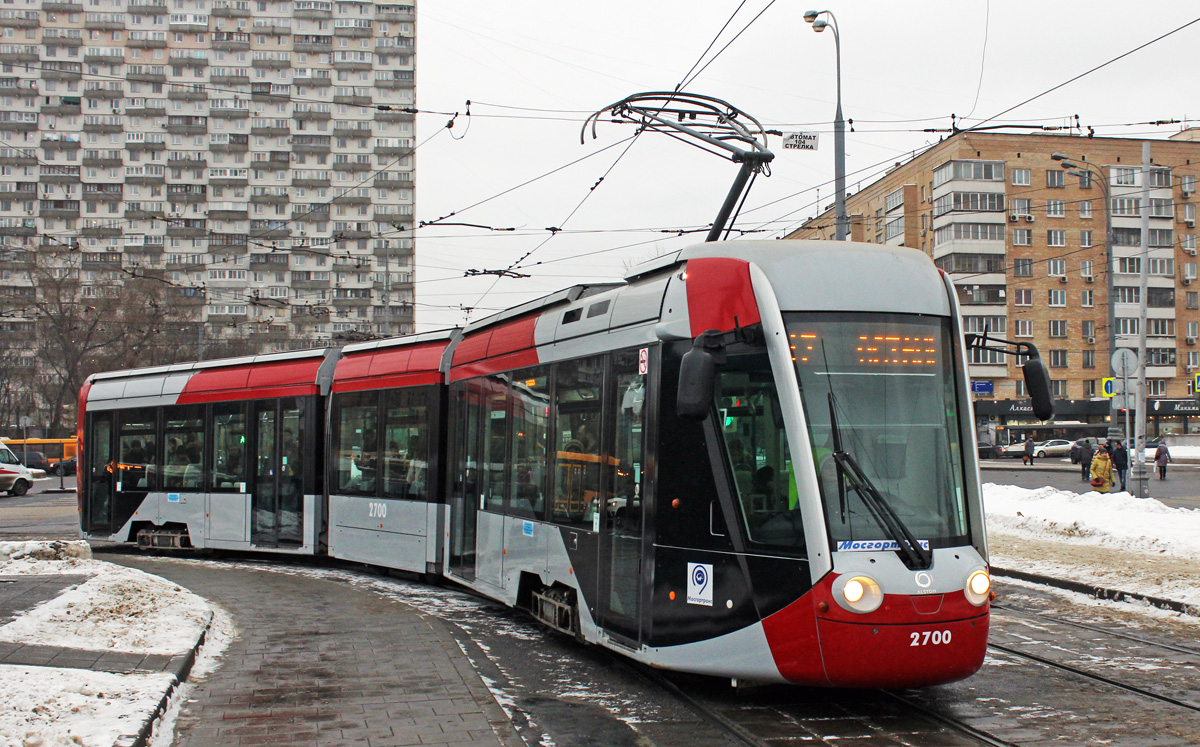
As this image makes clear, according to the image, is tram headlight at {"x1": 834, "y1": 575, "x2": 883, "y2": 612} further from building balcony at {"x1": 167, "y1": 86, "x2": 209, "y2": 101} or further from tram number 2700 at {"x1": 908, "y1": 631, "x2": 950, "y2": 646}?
building balcony at {"x1": 167, "y1": 86, "x2": 209, "y2": 101}

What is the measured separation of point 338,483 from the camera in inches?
586

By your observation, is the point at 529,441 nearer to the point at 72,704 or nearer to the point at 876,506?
the point at 876,506

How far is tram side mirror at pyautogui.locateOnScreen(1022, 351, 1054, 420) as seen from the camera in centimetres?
729

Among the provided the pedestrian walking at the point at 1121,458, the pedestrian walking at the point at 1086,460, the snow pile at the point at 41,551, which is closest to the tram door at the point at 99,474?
the snow pile at the point at 41,551

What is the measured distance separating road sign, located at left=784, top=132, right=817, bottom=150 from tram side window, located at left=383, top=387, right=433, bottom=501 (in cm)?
808

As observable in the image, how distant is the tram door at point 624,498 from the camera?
7.58 metres

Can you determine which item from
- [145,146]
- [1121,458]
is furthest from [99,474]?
[145,146]

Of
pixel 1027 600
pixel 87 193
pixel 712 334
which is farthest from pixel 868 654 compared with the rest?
pixel 87 193

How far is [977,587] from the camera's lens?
639 cm

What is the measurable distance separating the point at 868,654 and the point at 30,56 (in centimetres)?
11853

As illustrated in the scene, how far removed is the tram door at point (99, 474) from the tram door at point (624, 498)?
13064 mm

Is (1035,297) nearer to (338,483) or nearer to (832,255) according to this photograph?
(338,483)

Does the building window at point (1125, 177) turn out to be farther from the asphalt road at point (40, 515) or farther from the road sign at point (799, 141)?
the asphalt road at point (40, 515)

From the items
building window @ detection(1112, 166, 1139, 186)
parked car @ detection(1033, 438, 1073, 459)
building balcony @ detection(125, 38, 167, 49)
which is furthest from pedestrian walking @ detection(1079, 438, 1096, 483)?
building balcony @ detection(125, 38, 167, 49)
